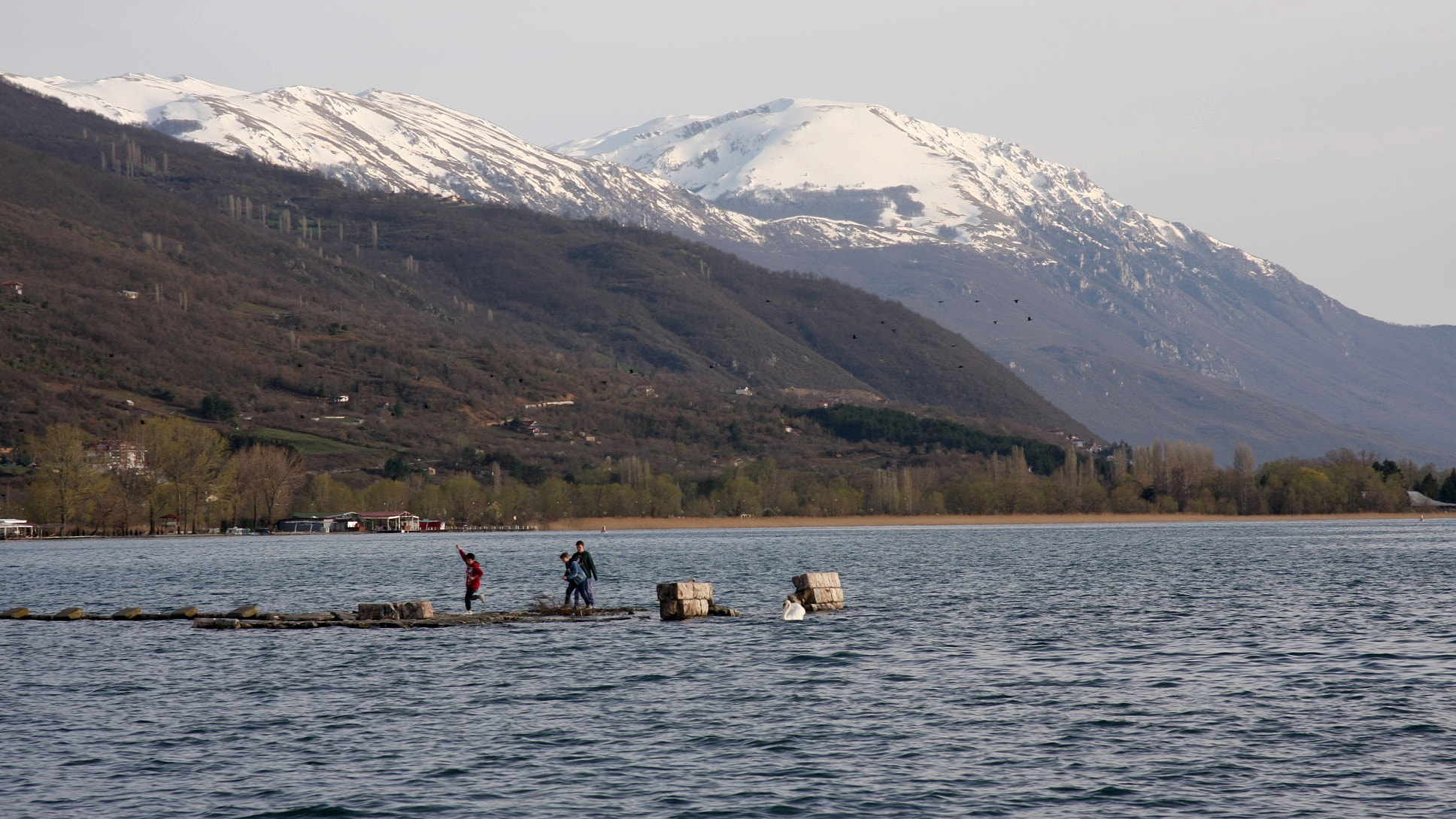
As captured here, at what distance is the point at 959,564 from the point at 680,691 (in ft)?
240

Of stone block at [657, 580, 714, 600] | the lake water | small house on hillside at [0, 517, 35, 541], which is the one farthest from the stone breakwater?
small house on hillside at [0, 517, 35, 541]

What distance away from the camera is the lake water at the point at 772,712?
1133 inches

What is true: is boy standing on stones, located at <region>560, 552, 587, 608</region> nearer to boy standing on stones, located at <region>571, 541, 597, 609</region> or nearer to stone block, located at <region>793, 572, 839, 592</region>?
boy standing on stones, located at <region>571, 541, 597, 609</region>

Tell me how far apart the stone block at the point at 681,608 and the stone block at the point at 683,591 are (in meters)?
0.14

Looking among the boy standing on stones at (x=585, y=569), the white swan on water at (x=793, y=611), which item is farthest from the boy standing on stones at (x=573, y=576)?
the white swan on water at (x=793, y=611)

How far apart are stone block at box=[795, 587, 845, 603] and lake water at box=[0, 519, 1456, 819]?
2.13 metres

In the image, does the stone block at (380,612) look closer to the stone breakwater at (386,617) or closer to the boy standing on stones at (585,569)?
the stone breakwater at (386,617)

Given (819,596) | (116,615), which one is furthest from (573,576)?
(116,615)

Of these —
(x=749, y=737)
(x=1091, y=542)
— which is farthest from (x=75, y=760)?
(x=1091, y=542)

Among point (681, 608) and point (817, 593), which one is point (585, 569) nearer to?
point (681, 608)

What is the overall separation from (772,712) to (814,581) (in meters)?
26.4

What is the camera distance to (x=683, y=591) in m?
59.7

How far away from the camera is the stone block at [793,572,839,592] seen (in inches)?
2512

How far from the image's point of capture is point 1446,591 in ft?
245
